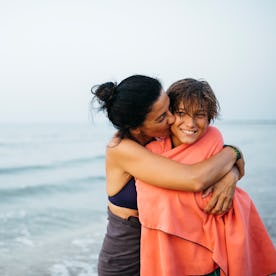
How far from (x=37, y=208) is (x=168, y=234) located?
7.77 metres

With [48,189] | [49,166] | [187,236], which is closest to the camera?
[187,236]

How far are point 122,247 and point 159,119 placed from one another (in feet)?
2.39

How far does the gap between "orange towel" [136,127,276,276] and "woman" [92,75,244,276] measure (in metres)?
0.07

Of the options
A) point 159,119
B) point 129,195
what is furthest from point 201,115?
point 129,195

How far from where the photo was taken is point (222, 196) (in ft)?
6.63

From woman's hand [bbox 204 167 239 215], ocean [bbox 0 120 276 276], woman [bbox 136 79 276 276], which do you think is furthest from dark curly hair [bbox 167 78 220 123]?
ocean [bbox 0 120 276 276]

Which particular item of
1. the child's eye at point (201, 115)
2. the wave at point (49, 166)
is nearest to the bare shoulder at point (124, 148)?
the child's eye at point (201, 115)

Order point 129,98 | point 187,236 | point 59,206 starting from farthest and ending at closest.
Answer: point 59,206 → point 129,98 → point 187,236

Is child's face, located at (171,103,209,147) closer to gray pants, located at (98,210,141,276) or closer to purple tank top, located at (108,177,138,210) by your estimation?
purple tank top, located at (108,177,138,210)

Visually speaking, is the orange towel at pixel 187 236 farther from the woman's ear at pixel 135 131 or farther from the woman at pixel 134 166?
the woman's ear at pixel 135 131

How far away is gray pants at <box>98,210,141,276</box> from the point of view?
222 centimetres

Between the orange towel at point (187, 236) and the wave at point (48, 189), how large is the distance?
907 centimetres

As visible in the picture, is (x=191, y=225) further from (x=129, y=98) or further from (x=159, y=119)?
(x=129, y=98)

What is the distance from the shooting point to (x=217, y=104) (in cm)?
225
